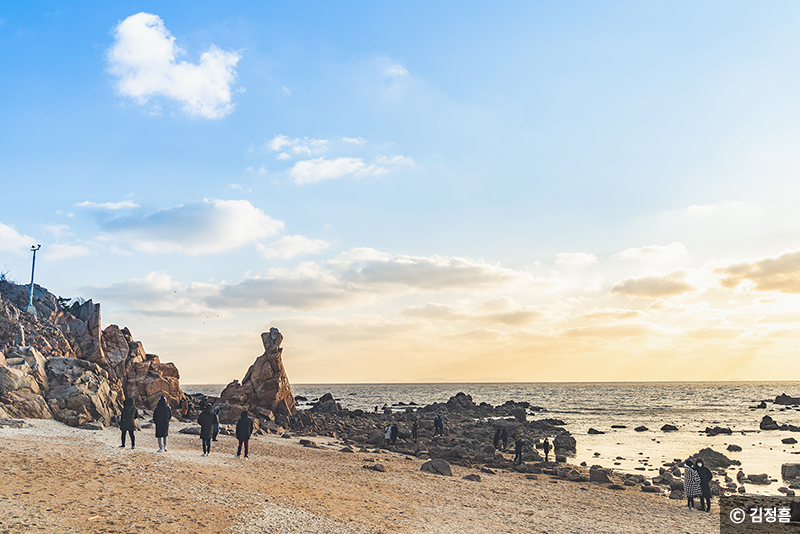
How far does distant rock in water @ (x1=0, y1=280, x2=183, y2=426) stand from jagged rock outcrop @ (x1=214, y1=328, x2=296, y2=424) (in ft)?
22.6

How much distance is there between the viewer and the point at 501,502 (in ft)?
67.6

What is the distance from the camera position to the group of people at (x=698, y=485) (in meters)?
21.7

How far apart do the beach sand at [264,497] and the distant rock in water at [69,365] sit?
239cm

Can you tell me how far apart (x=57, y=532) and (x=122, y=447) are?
1154 cm

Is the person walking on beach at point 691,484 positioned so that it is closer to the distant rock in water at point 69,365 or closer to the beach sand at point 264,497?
the beach sand at point 264,497

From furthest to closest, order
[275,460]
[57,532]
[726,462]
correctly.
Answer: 1. [726,462]
2. [275,460]
3. [57,532]

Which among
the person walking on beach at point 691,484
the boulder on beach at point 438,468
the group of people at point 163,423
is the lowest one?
the boulder on beach at point 438,468

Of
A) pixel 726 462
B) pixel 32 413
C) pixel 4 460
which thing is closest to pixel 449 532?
pixel 4 460

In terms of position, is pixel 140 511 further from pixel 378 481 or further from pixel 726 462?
pixel 726 462

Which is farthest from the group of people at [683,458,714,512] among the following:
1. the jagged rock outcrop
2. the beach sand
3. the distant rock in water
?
the jagged rock outcrop

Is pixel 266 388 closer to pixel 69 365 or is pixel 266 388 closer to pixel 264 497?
pixel 69 365

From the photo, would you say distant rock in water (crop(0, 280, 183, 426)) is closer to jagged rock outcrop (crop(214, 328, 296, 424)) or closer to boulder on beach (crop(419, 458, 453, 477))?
jagged rock outcrop (crop(214, 328, 296, 424))

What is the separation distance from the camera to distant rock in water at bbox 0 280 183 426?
2870 centimetres

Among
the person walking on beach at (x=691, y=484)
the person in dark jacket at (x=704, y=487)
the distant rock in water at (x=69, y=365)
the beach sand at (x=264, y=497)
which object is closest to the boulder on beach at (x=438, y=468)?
the beach sand at (x=264, y=497)
